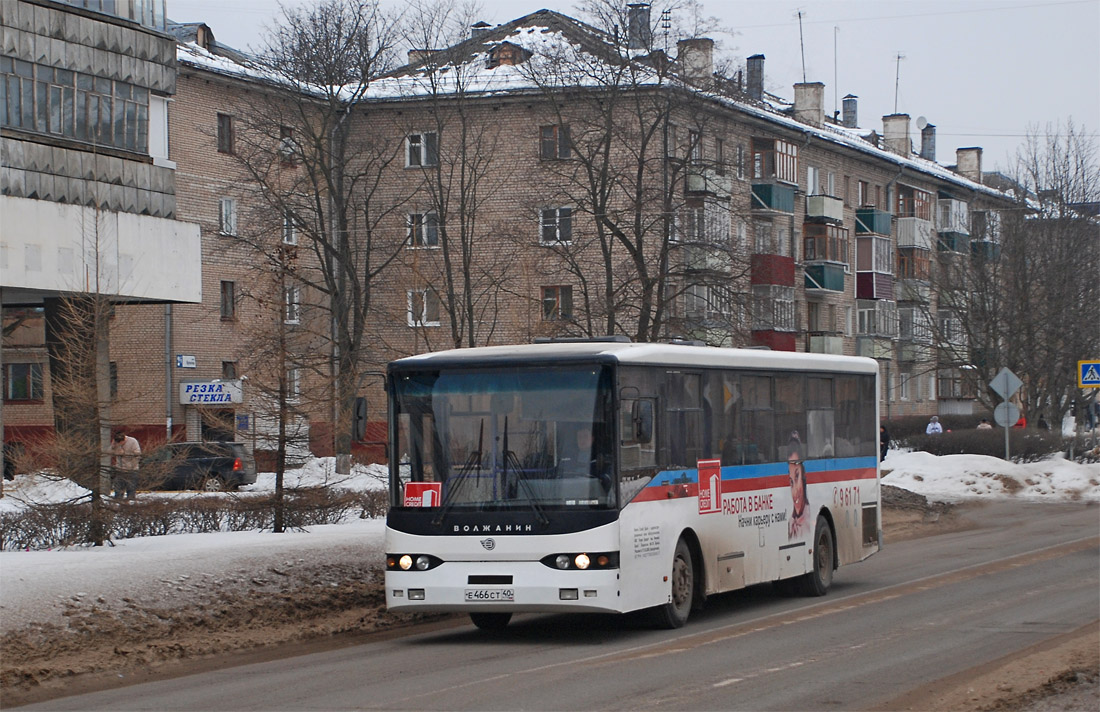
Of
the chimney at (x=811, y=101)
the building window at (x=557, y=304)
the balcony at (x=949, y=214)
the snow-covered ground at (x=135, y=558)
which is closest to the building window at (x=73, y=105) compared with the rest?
the building window at (x=557, y=304)

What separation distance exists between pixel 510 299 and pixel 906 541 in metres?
23.4

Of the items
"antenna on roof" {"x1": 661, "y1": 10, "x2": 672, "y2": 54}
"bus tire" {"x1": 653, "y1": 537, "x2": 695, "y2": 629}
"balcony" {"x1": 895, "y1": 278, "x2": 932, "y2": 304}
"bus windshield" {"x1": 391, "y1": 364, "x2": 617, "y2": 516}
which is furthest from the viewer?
"balcony" {"x1": 895, "y1": 278, "x2": 932, "y2": 304}

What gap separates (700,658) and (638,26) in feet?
93.7

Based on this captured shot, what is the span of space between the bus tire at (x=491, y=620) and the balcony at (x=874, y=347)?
2213 inches

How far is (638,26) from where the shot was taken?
3853 cm

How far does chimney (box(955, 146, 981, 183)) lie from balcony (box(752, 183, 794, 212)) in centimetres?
3706

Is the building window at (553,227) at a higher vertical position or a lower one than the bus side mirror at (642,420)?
higher

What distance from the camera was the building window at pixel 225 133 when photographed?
167 feet

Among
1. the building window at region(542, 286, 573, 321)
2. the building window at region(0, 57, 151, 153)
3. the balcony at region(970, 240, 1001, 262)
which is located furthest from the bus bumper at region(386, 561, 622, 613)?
the balcony at region(970, 240, 1001, 262)

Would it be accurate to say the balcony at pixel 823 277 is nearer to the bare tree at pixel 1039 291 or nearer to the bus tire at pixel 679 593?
the bare tree at pixel 1039 291

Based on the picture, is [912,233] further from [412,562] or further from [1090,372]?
[412,562]

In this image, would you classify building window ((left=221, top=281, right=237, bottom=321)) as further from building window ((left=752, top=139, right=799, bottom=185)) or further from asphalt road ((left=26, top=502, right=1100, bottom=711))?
asphalt road ((left=26, top=502, right=1100, bottom=711))

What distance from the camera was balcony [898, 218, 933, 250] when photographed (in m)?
74.6

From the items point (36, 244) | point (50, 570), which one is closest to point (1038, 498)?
point (36, 244)
